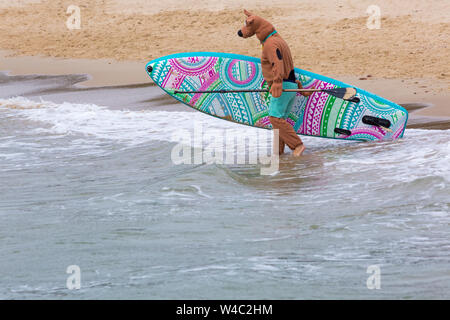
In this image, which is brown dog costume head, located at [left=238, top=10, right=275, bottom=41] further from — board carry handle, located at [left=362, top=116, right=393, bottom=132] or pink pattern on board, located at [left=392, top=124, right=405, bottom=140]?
pink pattern on board, located at [left=392, top=124, right=405, bottom=140]

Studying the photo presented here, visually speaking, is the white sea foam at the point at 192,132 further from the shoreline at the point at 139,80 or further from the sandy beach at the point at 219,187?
the shoreline at the point at 139,80

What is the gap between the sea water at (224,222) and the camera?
15.0ft

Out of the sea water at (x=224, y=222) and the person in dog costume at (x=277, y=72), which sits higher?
the person in dog costume at (x=277, y=72)

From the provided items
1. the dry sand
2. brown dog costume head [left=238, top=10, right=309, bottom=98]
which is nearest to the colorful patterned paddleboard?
brown dog costume head [left=238, top=10, right=309, bottom=98]

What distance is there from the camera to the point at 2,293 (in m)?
4.54

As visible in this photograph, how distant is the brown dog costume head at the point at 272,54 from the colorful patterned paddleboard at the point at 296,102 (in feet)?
2.18

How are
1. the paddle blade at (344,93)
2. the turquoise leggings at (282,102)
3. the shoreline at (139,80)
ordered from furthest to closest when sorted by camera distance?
the shoreline at (139,80) < the paddle blade at (344,93) < the turquoise leggings at (282,102)

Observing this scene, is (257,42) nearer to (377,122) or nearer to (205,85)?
(205,85)

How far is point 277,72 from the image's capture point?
730 centimetres

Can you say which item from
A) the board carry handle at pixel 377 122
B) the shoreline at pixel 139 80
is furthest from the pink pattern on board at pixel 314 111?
the shoreline at pixel 139 80

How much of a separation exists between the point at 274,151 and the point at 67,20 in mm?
10859

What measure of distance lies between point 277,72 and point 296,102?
3.11 feet

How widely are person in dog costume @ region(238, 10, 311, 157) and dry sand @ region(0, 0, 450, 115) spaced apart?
268 cm

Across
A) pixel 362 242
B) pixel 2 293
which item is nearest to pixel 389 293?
pixel 362 242
